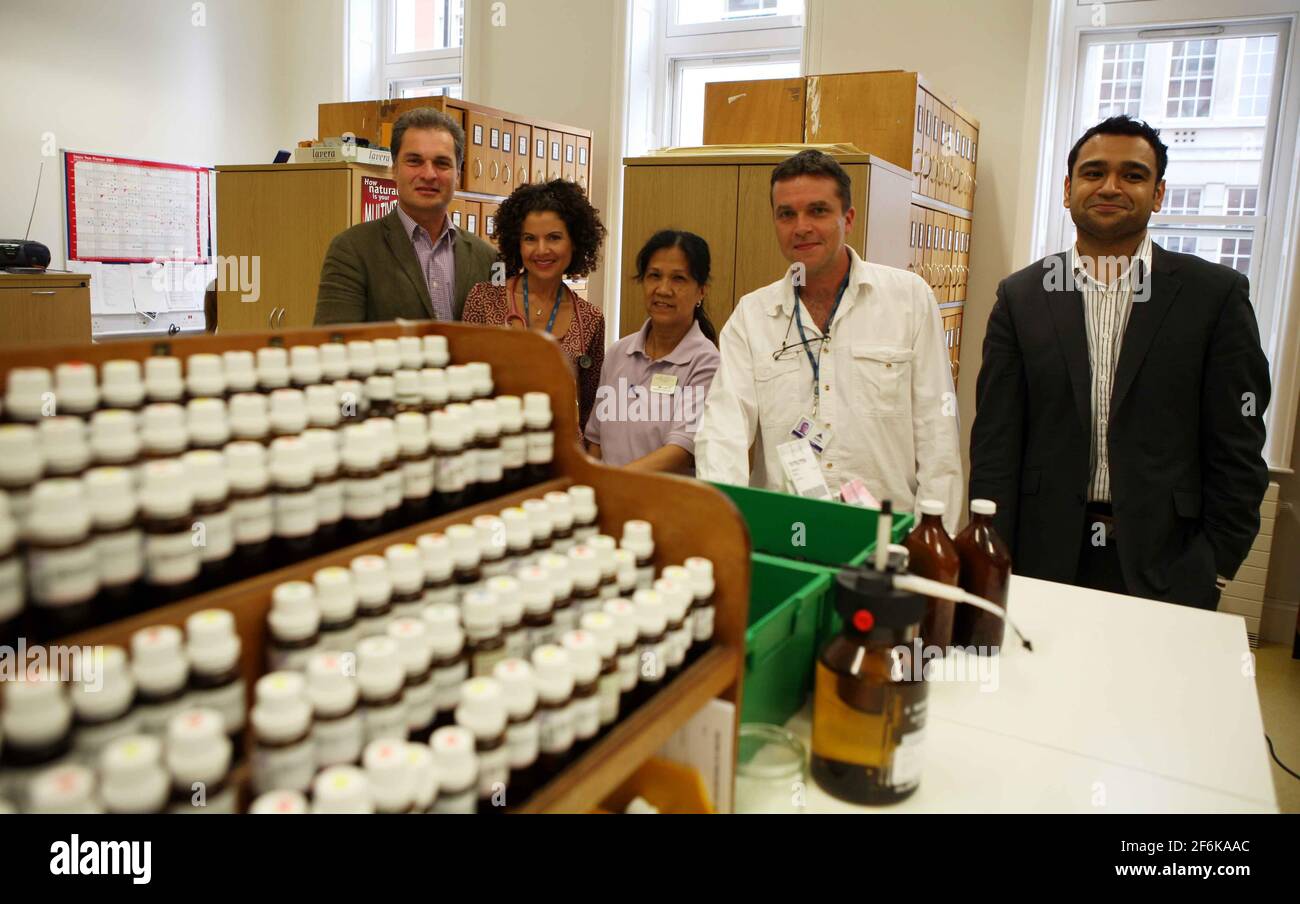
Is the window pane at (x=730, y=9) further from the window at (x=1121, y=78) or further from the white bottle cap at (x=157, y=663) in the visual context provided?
the white bottle cap at (x=157, y=663)

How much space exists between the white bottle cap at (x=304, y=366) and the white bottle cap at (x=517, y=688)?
443 mm

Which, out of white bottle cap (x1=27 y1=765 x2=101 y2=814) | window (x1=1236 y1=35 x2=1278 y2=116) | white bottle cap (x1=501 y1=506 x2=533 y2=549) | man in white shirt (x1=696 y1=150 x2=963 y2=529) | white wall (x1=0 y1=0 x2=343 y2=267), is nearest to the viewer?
white bottle cap (x1=27 y1=765 x2=101 y2=814)

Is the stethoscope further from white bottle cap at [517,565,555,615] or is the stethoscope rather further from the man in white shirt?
white bottle cap at [517,565,555,615]

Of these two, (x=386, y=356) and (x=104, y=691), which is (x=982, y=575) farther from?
(x=104, y=691)

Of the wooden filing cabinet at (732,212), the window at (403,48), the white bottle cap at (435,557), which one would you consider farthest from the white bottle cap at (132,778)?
the window at (403,48)

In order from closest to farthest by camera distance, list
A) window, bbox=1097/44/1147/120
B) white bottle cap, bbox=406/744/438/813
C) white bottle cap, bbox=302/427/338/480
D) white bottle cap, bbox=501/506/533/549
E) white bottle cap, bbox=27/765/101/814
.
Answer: white bottle cap, bbox=27/765/101/814, white bottle cap, bbox=406/744/438/813, white bottle cap, bbox=302/427/338/480, white bottle cap, bbox=501/506/533/549, window, bbox=1097/44/1147/120

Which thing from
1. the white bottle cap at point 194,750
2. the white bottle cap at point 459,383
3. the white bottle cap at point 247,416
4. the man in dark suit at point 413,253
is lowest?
the white bottle cap at point 194,750

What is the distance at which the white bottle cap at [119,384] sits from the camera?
0.83 m

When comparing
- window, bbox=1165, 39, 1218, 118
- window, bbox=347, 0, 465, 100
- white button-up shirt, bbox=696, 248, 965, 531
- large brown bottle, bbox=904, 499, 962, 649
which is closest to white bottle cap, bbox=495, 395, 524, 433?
large brown bottle, bbox=904, 499, 962, 649

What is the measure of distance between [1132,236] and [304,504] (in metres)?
2.24

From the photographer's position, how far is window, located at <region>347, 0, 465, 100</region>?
20.4 ft

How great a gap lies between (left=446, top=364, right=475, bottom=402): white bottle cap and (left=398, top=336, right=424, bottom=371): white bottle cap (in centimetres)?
6
